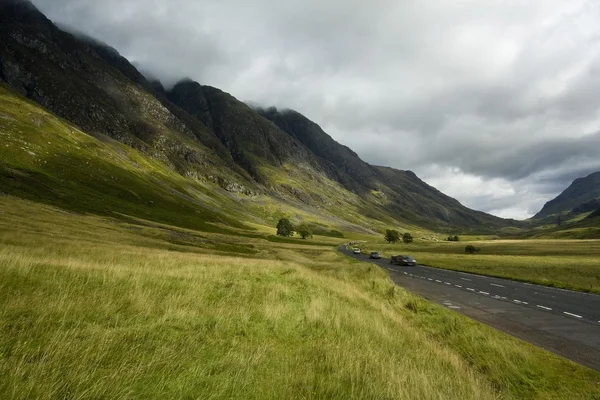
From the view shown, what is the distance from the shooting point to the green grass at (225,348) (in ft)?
18.1

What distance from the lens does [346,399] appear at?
5883 millimetres

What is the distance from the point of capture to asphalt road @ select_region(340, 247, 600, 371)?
514 inches

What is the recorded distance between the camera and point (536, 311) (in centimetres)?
1942

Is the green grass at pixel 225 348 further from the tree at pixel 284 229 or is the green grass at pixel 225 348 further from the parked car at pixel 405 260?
the tree at pixel 284 229

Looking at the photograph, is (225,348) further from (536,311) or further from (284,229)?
(284,229)

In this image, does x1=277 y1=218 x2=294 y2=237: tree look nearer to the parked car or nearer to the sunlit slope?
the sunlit slope

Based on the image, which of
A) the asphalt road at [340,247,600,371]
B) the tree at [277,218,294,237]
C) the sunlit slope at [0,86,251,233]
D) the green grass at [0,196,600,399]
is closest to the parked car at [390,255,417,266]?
the asphalt road at [340,247,600,371]

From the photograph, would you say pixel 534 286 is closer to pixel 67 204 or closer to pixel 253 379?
pixel 253 379

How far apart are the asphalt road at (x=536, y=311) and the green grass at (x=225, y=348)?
202 centimetres

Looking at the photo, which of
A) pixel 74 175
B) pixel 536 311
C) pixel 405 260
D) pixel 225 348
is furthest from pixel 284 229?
pixel 225 348

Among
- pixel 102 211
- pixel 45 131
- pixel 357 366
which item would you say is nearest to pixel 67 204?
pixel 102 211

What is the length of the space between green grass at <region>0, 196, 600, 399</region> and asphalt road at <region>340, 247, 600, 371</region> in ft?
6.64

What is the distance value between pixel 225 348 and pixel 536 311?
19.6 m

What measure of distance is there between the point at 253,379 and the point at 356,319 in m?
7.23
